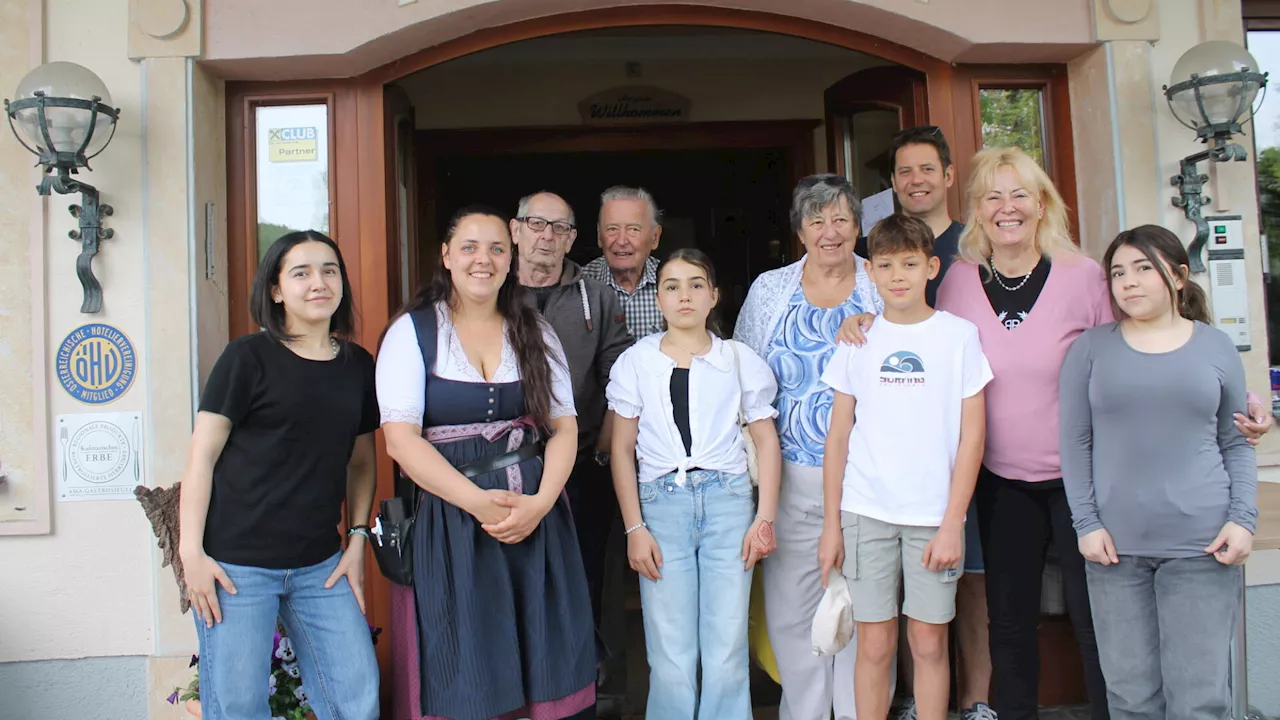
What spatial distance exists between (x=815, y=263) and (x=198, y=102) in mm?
2152

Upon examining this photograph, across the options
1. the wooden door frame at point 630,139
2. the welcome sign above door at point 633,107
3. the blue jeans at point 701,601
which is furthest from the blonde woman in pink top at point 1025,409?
the welcome sign above door at point 633,107

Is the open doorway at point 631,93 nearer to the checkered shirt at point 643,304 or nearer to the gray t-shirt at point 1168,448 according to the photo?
the checkered shirt at point 643,304

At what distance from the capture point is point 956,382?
2256 millimetres

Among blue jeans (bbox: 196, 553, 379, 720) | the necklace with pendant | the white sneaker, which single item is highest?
the necklace with pendant

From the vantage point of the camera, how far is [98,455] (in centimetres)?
278

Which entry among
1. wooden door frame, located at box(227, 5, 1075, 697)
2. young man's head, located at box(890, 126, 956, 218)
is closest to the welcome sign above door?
wooden door frame, located at box(227, 5, 1075, 697)

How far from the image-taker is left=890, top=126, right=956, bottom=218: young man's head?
114 inches

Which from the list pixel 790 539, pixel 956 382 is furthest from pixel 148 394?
pixel 956 382

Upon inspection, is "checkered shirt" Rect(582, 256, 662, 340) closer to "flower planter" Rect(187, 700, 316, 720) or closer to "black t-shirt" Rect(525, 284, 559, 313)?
"black t-shirt" Rect(525, 284, 559, 313)

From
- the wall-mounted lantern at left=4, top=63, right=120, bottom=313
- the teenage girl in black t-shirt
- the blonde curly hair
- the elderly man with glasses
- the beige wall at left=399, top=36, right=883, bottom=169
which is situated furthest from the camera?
the beige wall at left=399, top=36, right=883, bottom=169

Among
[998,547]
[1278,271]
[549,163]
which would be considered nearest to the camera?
[998,547]

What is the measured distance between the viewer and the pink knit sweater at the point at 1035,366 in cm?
234

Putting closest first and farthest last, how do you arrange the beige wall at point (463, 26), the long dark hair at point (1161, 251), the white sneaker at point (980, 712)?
1. the long dark hair at point (1161, 251)
2. the white sneaker at point (980, 712)
3. the beige wall at point (463, 26)

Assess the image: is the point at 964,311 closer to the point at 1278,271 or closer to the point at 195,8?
the point at 1278,271
